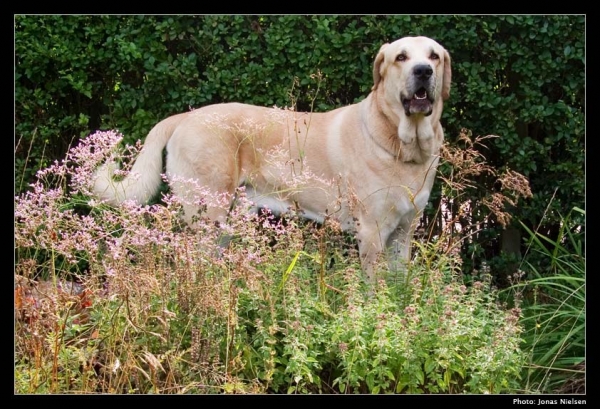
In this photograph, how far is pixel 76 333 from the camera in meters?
3.83

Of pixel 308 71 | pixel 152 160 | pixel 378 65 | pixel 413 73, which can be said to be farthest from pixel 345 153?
pixel 152 160

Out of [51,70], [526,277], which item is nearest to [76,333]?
[51,70]

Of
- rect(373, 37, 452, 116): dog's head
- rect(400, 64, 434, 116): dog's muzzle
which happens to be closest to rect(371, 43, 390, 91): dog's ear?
rect(373, 37, 452, 116): dog's head

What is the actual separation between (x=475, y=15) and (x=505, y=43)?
28 centimetres

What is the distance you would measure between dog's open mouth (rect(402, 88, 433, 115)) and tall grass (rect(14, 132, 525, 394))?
1.31 meters

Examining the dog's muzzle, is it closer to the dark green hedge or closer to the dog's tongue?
the dog's tongue

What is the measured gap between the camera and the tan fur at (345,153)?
15.6 feet

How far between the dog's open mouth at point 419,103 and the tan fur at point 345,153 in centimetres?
1

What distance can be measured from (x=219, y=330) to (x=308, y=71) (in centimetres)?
267

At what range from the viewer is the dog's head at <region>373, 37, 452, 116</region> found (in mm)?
4633

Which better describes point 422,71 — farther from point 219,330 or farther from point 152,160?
point 219,330

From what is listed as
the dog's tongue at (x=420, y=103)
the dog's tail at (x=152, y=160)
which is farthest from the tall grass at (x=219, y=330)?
the dog's tail at (x=152, y=160)

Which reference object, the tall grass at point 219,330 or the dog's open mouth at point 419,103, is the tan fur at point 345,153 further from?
the tall grass at point 219,330

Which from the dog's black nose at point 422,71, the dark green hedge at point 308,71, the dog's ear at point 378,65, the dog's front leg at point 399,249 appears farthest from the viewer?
the dark green hedge at point 308,71
